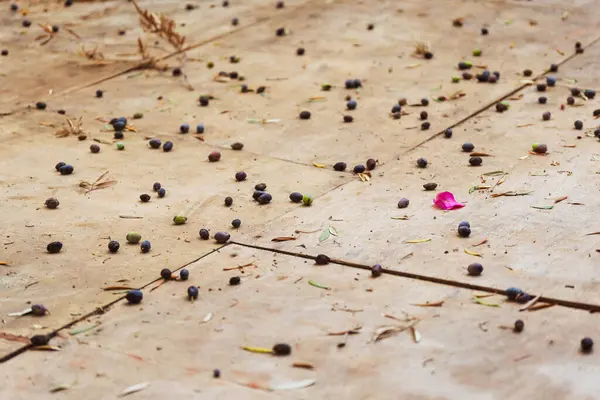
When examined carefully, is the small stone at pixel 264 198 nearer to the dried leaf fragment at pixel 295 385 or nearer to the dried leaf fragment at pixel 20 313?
the dried leaf fragment at pixel 20 313

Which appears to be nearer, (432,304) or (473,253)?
(432,304)

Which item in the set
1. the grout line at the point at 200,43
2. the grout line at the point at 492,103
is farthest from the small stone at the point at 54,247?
the grout line at the point at 200,43

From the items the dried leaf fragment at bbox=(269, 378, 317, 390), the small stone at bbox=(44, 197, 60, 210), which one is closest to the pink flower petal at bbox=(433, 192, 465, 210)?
the dried leaf fragment at bbox=(269, 378, 317, 390)

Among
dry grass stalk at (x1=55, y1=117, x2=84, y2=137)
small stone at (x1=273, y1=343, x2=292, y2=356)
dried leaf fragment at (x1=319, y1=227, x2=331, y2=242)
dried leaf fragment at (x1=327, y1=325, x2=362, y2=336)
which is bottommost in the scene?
dried leaf fragment at (x1=319, y1=227, x2=331, y2=242)

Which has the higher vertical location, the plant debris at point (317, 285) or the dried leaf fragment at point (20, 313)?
the dried leaf fragment at point (20, 313)

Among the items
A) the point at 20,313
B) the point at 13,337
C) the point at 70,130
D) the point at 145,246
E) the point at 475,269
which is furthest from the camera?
the point at 70,130

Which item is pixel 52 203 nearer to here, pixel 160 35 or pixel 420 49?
pixel 160 35

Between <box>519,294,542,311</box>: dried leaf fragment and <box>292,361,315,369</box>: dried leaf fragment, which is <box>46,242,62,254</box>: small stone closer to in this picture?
<box>292,361,315,369</box>: dried leaf fragment

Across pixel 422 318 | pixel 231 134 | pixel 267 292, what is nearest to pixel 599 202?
pixel 422 318

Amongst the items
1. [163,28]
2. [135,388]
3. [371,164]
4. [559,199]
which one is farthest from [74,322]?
[163,28]

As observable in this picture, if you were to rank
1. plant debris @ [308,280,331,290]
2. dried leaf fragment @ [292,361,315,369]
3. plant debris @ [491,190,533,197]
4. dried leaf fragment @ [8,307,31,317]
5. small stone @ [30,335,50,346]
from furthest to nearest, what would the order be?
plant debris @ [491,190,533,197], plant debris @ [308,280,331,290], dried leaf fragment @ [8,307,31,317], small stone @ [30,335,50,346], dried leaf fragment @ [292,361,315,369]
